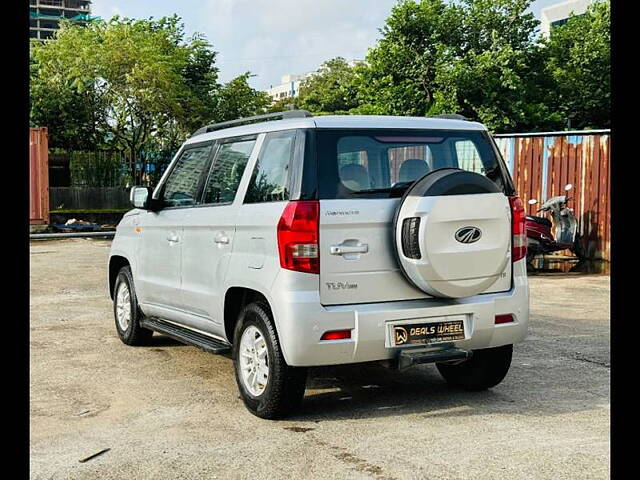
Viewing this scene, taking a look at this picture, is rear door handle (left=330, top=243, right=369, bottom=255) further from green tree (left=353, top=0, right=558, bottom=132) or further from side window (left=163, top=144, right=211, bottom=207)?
green tree (left=353, top=0, right=558, bottom=132)

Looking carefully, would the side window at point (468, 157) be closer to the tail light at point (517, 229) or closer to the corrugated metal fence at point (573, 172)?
the tail light at point (517, 229)

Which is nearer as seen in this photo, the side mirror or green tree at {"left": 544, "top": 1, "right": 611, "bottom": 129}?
the side mirror

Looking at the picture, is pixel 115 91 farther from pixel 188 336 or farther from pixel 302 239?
pixel 302 239

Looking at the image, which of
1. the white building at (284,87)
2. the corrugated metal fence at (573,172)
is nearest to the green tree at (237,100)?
the corrugated metal fence at (573,172)

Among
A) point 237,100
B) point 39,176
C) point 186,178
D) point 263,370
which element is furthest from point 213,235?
point 237,100

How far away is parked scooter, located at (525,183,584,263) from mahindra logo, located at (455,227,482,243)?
28.7 ft

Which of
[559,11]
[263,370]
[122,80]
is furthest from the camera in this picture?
[559,11]

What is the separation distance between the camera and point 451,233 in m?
5.02

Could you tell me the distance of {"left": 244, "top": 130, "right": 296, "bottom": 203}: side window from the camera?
17.3ft

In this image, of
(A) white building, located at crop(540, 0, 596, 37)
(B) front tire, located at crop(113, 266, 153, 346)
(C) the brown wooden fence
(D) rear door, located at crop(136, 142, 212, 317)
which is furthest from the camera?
(A) white building, located at crop(540, 0, 596, 37)

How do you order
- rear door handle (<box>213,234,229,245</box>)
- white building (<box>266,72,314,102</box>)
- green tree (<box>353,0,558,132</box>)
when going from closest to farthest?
1. rear door handle (<box>213,234,229,245</box>)
2. green tree (<box>353,0,558,132</box>)
3. white building (<box>266,72,314,102</box>)

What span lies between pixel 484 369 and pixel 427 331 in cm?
96

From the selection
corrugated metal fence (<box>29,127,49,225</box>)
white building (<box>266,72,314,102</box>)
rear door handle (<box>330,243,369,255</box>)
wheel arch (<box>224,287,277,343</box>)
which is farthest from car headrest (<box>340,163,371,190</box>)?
white building (<box>266,72,314,102</box>)
